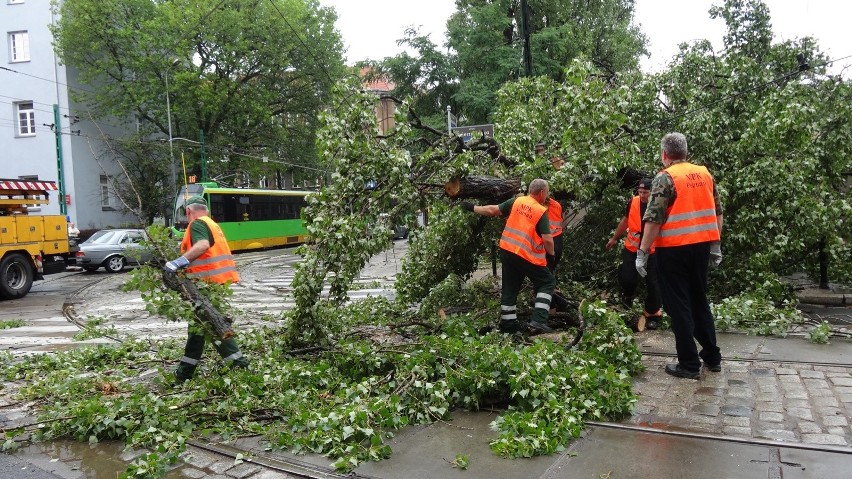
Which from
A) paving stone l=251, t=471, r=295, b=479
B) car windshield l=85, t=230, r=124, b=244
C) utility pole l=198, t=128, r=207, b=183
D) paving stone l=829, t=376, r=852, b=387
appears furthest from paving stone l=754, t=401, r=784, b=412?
utility pole l=198, t=128, r=207, b=183

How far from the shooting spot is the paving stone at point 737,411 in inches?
161

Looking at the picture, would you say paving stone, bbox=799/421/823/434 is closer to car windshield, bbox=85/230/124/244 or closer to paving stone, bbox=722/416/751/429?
paving stone, bbox=722/416/751/429

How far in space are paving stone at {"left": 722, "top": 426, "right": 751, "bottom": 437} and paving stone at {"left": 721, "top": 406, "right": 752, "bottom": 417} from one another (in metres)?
0.24

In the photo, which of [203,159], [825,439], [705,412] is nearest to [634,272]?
[705,412]

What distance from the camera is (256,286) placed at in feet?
47.5

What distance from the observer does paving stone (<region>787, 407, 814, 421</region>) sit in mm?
3980

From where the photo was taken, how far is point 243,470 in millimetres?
3705

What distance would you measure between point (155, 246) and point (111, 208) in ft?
99.7

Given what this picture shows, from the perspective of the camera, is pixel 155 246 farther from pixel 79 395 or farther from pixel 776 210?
pixel 776 210

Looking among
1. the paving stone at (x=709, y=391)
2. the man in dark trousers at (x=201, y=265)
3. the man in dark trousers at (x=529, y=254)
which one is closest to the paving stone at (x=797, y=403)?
the paving stone at (x=709, y=391)

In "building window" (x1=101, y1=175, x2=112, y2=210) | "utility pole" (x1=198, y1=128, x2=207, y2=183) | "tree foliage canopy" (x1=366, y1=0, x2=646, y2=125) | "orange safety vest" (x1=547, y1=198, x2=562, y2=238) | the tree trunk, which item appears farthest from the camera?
"building window" (x1=101, y1=175, x2=112, y2=210)

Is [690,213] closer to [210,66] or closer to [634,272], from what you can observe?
[634,272]

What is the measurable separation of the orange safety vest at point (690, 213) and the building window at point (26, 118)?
33257 mm

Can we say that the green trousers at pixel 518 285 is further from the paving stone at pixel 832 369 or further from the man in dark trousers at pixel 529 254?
the paving stone at pixel 832 369
